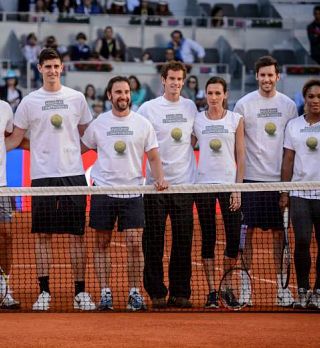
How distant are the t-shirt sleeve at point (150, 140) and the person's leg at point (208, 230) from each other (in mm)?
740

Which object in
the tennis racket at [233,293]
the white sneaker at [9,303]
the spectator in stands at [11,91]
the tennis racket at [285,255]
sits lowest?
the white sneaker at [9,303]

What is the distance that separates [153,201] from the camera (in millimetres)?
12555

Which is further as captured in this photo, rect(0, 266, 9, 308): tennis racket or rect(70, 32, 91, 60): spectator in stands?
rect(70, 32, 91, 60): spectator in stands

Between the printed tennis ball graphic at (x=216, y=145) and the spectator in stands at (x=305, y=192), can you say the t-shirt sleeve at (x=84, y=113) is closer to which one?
the printed tennis ball graphic at (x=216, y=145)

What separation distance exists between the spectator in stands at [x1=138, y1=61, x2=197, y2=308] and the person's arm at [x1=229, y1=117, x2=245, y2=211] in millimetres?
522

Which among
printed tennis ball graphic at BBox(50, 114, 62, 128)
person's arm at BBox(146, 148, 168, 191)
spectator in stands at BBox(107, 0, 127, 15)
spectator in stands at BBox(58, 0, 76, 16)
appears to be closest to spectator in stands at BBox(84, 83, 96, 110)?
spectator in stands at BBox(58, 0, 76, 16)

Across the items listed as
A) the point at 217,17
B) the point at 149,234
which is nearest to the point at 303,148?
the point at 149,234

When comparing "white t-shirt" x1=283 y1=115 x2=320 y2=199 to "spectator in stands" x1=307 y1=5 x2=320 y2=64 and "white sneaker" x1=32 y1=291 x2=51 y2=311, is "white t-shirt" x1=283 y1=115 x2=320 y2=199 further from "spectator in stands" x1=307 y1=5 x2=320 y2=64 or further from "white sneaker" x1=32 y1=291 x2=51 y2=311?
"spectator in stands" x1=307 y1=5 x2=320 y2=64

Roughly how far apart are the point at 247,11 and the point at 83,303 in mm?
19960

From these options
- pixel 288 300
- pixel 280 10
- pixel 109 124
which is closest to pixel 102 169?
pixel 109 124

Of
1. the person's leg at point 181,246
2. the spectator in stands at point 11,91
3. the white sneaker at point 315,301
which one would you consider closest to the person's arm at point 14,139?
the person's leg at point 181,246

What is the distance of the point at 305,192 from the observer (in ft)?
39.9

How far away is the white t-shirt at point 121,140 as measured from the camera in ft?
40.1

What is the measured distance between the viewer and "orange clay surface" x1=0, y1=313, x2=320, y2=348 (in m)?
10.1
